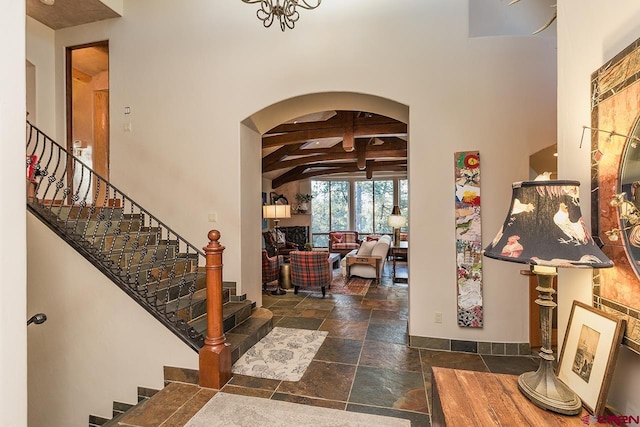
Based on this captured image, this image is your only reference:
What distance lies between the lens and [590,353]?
1.10 metres

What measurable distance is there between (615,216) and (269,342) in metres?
3.18

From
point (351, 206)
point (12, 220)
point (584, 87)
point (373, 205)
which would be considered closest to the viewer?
point (12, 220)

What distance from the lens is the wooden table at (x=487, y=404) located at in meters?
1.06

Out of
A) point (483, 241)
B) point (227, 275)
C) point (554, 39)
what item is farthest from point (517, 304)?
point (227, 275)

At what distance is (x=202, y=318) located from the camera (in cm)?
326

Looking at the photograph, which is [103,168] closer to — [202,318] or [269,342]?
[202,318]

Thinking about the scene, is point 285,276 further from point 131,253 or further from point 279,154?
point 279,154

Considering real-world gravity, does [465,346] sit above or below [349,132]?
below

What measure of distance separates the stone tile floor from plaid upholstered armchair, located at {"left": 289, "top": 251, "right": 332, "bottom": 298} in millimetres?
825

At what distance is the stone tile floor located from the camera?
7.79 feet

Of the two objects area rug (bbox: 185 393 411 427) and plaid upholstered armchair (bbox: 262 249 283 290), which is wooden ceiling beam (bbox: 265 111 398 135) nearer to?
plaid upholstered armchair (bbox: 262 249 283 290)

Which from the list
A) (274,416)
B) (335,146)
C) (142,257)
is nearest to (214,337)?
(274,416)

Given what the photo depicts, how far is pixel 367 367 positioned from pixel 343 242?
7.94 metres

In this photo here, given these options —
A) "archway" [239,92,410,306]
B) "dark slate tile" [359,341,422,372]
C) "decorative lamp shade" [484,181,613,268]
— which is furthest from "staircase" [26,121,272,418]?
"decorative lamp shade" [484,181,613,268]
